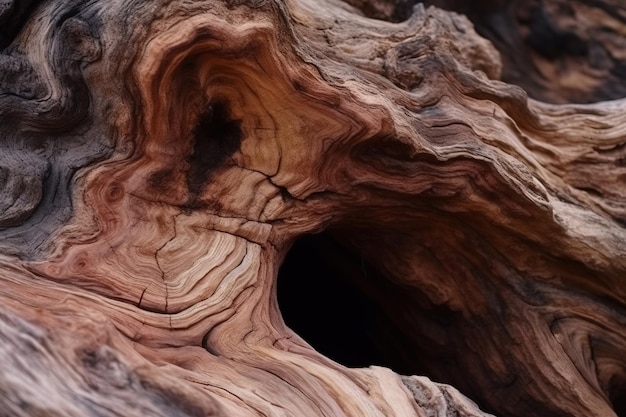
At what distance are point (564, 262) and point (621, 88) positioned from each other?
2005mm

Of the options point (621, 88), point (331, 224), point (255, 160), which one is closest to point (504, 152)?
point (331, 224)

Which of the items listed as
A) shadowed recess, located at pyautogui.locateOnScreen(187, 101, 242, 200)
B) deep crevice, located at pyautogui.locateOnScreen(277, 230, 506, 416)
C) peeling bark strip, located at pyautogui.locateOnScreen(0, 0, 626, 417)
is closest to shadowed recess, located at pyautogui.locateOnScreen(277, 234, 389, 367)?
deep crevice, located at pyautogui.locateOnScreen(277, 230, 506, 416)

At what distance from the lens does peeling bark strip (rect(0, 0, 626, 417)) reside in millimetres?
1432

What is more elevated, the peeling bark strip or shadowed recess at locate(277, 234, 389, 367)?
the peeling bark strip

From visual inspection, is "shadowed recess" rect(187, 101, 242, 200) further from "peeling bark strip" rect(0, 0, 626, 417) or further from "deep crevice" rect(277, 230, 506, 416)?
"deep crevice" rect(277, 230, 506, 416)

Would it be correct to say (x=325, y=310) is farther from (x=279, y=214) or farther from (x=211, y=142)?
(x=211, y=142)

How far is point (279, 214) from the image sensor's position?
6.08ft

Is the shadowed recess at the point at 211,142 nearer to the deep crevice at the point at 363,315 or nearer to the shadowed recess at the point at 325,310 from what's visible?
the deep crevice at the point at 363,315

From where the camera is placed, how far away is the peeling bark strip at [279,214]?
4.70 feet

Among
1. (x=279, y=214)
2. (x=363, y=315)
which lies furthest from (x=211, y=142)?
(x=363, y=315)

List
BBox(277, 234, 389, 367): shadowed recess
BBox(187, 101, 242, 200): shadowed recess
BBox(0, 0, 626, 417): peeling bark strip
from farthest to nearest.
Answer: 1. BBox(277, 234, 389, 367): shadowed recess
2. BBox(187, 101, 242, 200): shadowed recess
3. BBox(0, 0, 626, 417): peeling bark strip

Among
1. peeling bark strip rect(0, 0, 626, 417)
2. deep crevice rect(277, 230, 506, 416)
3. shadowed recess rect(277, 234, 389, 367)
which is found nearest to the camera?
peeling bark strip rect(0, 0, 626, 417)

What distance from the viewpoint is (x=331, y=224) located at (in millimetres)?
2039

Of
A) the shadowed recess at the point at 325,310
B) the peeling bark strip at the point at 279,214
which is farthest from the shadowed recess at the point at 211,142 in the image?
the shadowed recess at the point at 325,310
